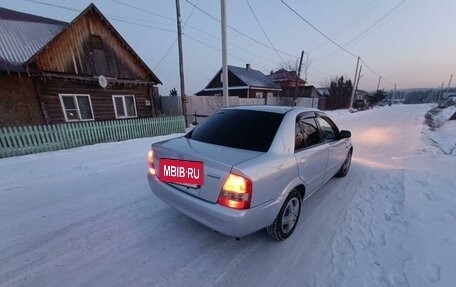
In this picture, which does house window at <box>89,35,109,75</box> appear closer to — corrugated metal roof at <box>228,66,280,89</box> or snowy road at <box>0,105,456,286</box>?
snowy road at <box>0,105,456,286</box>

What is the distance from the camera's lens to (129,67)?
12938mm

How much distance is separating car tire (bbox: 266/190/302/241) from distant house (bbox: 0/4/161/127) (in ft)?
40.6

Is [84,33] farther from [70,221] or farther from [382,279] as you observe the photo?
[382,279]

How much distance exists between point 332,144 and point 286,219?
1.67 m

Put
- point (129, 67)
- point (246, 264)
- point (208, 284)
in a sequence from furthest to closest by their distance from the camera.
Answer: point (129, 67) → point (246, 264) → point (208, 284)

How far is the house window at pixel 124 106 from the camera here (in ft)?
42.4

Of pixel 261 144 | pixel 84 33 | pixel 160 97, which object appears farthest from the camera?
pixel 160 97

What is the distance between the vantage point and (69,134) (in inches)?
287

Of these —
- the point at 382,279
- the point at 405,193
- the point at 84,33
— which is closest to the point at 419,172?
the point at 405,193

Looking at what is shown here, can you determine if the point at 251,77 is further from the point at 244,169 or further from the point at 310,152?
the point at 244,169

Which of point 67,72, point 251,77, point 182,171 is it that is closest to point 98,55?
point 67,72

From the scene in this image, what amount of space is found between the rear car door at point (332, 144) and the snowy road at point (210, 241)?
1.72 ft

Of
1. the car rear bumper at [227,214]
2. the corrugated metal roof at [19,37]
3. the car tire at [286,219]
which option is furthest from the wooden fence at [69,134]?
the car tire at [286,219]

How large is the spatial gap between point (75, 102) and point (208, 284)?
12.7 meters
